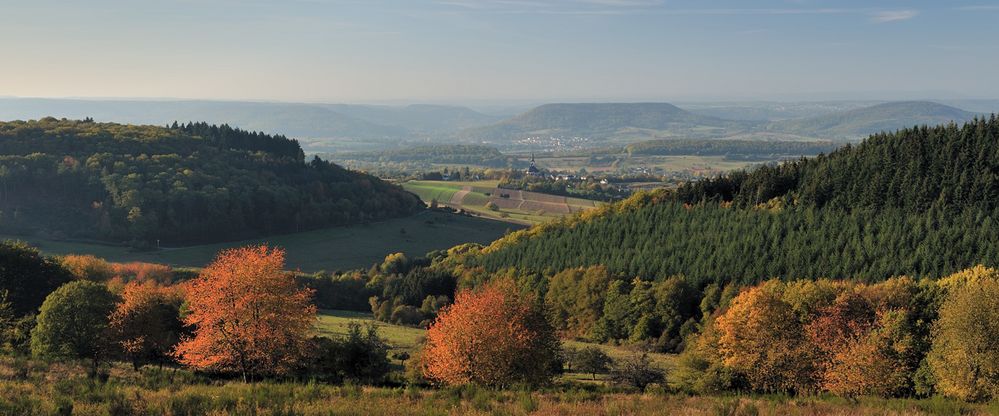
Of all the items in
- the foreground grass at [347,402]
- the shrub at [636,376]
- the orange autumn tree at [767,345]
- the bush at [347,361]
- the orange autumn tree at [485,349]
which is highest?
the foreground grass at [347,402]

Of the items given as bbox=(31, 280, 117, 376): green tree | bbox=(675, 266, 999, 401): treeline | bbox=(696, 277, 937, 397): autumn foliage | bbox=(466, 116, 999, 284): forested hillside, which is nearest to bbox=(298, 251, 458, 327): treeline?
bbox=(466, 116, 999, 284): forested hillside

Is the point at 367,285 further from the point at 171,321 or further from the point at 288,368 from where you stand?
the point at 288,368

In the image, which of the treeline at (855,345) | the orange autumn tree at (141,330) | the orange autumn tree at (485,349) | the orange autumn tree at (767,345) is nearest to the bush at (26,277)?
the orange autumn tree at (141,330)

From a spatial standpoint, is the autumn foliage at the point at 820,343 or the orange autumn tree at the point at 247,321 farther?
the autumn foliage at the point at 820,343

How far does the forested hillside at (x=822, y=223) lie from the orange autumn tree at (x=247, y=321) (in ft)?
159

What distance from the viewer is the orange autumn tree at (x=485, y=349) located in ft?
112

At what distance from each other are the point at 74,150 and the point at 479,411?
142m

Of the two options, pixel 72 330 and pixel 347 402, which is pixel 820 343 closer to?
pixel 347 402

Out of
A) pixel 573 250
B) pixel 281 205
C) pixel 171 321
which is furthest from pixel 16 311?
pixel 281 205

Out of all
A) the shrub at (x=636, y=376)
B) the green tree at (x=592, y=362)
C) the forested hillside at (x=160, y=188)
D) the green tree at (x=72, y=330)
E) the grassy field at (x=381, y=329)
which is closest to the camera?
the green tree at (x=72, y=330)

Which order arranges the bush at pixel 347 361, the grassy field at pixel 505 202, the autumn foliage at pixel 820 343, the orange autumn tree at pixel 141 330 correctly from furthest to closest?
the grassy field at pixel 505 202, the autumn foliage at pixel 820 343, the orange autumn tree at pixel 141 330, the bush at pixel 347 361

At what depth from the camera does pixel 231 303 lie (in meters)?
33.7

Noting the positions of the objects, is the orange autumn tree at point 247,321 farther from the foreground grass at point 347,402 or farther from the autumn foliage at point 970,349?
the autumn foliage at point 970,349

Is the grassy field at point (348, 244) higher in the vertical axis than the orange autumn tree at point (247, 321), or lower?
lower
